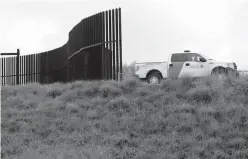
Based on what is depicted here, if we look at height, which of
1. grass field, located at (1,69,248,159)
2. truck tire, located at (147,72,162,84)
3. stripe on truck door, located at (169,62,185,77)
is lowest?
grass field, located at (1,69,248,159)

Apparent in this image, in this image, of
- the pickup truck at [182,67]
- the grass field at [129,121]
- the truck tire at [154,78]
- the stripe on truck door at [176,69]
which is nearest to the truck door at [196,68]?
the pickup truck at [182,67]

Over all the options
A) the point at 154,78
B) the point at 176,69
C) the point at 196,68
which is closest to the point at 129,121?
the point at 154,78

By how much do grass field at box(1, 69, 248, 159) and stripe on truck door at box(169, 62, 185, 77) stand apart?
7.39 feet

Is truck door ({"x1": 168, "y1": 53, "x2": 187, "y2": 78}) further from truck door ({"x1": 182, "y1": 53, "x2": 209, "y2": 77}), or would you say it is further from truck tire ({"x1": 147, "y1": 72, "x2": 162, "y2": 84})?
truck tire ({"x1": 147, "y1": 72, "x2": 162, "y2": 84})

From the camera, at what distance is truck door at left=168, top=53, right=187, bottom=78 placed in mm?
20594

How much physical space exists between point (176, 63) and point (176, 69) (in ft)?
0.84

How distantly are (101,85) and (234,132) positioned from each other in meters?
6.48

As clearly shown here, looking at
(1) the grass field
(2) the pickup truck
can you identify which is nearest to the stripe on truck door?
(2) the pickup truck

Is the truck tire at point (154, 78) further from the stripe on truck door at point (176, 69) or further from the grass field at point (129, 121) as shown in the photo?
the grass field at point (129, 121)

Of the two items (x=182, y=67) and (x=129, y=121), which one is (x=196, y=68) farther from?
(x=129, y=121)

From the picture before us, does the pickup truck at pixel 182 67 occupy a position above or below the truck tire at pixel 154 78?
above

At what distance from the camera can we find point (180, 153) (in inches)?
483

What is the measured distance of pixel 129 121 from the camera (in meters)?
14.8

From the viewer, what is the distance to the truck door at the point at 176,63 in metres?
20.6
